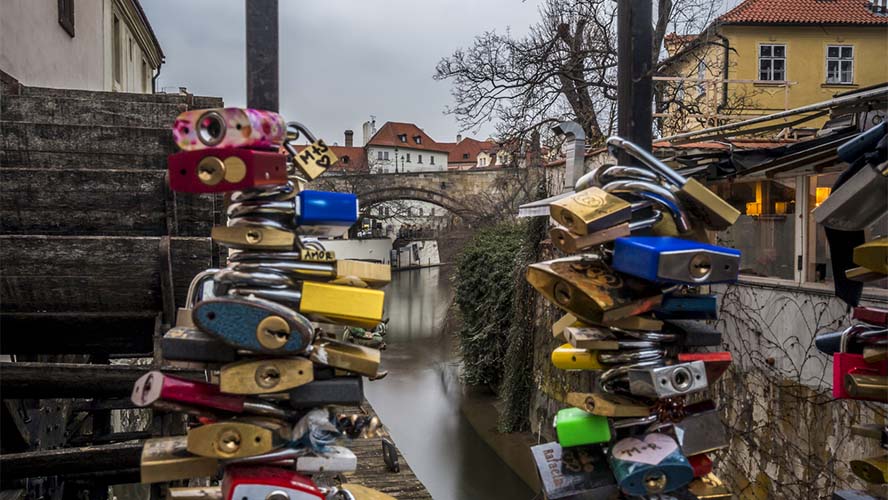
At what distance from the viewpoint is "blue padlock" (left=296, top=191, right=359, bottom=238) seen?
3.60 ft

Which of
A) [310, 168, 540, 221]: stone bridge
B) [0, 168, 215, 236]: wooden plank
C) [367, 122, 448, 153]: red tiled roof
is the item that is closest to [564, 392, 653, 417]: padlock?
[0, 168, 215, 236]: wooden plank

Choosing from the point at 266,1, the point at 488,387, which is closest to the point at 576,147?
the point at 266,1

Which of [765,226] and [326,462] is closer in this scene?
[326,462]

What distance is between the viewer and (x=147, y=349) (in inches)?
201

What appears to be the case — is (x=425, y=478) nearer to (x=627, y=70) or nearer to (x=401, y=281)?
(x=627, y=70)

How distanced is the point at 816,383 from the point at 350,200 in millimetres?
5262

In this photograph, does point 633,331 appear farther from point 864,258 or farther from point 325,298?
point 325,298

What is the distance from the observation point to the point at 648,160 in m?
1.17

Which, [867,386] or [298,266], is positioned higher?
[298,266]

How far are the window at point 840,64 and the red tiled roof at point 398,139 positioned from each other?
3866cm

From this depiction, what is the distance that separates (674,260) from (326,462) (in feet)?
2.07

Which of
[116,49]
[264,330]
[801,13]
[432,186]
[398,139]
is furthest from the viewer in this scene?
[398,139]

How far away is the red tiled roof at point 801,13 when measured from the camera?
1858 centimetres

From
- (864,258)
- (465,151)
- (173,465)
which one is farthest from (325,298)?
(465,151)
